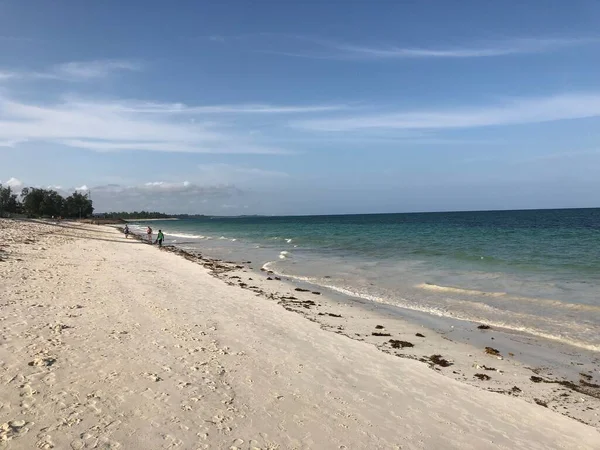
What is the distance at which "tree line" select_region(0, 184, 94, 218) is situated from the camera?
98500 mm

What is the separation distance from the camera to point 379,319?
1309cm

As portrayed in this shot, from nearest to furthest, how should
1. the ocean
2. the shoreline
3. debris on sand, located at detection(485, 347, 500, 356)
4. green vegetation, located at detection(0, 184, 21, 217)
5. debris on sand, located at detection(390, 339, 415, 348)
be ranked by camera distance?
the shoreline → debris on sand, located at detection(485, 347, 500, 356) → debris on sand, located at detection(390, 339, 415, 348) → the ocean → green vegetation, located at detection(0, 184, 21, 217)

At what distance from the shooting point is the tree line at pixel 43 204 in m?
98.5

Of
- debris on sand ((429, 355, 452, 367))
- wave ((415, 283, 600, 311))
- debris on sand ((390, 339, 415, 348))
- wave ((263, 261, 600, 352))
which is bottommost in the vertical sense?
wave ((263, 261, 600, 352))

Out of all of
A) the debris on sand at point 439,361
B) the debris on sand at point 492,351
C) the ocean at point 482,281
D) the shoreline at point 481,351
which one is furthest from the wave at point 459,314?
the debris on sand at point 439,361

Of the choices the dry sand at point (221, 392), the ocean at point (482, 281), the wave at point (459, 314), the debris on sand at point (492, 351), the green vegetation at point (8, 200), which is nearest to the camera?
the dry sand at point (221, 392)

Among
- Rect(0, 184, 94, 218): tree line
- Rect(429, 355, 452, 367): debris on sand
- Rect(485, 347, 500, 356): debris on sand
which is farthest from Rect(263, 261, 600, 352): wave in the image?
Rect(0, 184, 94, 218): tree line

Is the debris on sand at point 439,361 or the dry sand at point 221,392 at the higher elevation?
the dry sand at point 221,392

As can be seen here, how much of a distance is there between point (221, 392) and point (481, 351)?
6.98 metres

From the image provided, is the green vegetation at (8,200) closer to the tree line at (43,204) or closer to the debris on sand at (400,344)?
the tree line at (43,204)

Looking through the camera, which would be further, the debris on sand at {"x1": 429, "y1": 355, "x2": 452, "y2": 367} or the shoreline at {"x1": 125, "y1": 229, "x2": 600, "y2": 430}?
the debris on sand at {"x1": 429, "y1": 355, "x2": 452, "y2": 367}

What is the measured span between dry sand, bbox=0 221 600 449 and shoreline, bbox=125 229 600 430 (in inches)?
23.0

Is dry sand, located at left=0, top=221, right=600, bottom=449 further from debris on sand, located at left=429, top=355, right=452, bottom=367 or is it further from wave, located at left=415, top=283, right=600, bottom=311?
wave, located at left=415, top=283, right=600, bottom=311

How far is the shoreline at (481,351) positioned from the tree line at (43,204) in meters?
104
